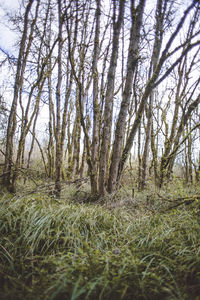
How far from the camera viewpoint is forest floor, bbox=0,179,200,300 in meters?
0.99

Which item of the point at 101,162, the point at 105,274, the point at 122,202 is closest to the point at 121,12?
the point at 101,162

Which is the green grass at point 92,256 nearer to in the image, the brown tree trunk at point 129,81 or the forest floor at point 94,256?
the forest floor at point 94,256

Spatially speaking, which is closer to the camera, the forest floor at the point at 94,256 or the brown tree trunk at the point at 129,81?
the forest floor at the point at 94,256

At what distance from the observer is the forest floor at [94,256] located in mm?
994

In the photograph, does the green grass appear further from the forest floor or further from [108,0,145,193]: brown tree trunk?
[108,0,145,193]: brown tree trunk

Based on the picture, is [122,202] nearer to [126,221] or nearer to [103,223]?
[126,221]

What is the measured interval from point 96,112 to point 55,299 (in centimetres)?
305

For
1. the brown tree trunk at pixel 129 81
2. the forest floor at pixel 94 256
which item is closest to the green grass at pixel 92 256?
the forest floor at pixel 94 256

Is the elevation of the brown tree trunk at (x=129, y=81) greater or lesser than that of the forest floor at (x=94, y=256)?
greater

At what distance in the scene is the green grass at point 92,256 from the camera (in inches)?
39.1

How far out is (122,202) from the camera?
107 inches

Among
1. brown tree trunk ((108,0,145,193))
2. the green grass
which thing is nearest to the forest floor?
the green grass

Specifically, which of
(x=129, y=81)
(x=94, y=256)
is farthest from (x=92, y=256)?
(x=129, y=81)

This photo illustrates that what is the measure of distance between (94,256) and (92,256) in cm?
2
